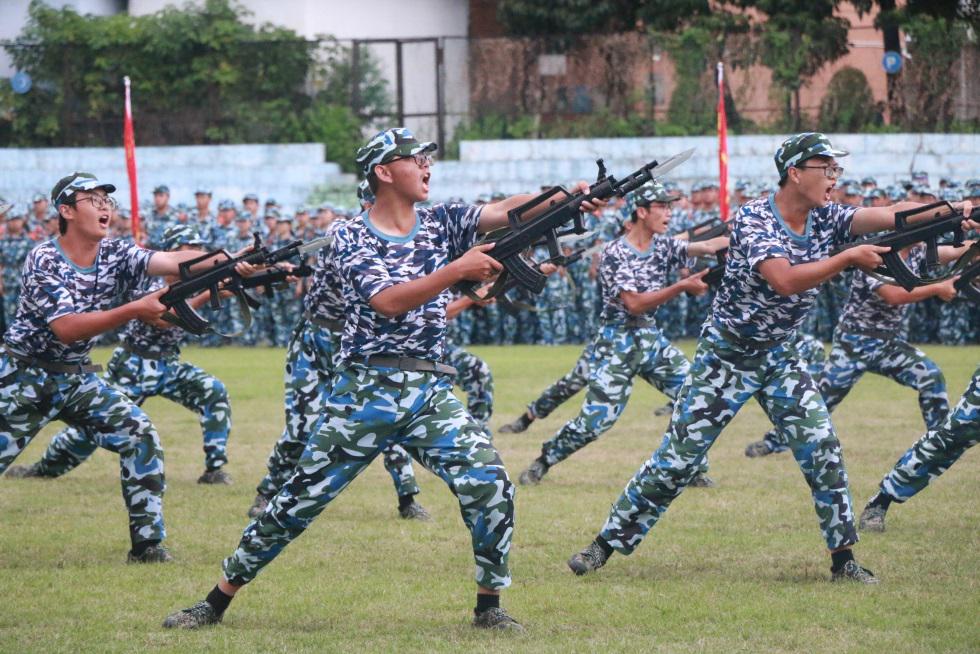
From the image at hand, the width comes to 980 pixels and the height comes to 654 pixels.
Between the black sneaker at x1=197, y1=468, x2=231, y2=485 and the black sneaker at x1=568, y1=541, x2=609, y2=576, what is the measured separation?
4.43 metres

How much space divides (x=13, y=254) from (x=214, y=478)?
1506cm

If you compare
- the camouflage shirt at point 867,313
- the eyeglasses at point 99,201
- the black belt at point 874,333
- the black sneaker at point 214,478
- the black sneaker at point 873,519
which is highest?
the eyeglasses at point 99,201

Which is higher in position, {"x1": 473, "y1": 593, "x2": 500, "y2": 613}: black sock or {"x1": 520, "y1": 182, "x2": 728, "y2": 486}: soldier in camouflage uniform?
{"x1": 520, "y1": 182, "x2": 728, "y2": 486}: soldier in camouflage uniform

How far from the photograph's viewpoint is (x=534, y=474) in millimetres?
11883

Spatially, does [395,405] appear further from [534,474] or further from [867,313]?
[867,313]

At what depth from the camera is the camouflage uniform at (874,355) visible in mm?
11586

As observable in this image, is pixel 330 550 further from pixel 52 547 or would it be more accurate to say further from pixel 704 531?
pixel 704 531

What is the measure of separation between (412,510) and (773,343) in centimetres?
341

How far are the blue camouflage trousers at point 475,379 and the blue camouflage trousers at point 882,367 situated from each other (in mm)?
2890

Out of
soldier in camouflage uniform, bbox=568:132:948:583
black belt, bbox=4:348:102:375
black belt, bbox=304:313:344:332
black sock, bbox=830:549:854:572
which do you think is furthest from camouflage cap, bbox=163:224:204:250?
black sock, bbox=830:549:854:572

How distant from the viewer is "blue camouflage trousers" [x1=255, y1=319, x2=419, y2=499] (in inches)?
394

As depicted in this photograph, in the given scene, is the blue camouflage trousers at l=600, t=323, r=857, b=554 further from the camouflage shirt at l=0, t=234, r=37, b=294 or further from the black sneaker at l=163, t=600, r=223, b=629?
the camouflage shirt at l=0, t=234, r=37, b=294

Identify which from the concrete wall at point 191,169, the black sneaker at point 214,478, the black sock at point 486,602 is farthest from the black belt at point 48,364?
the concrete wall at point 191,169

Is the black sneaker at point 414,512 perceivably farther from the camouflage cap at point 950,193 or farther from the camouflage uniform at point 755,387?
the camouflage cap at point 950,193
